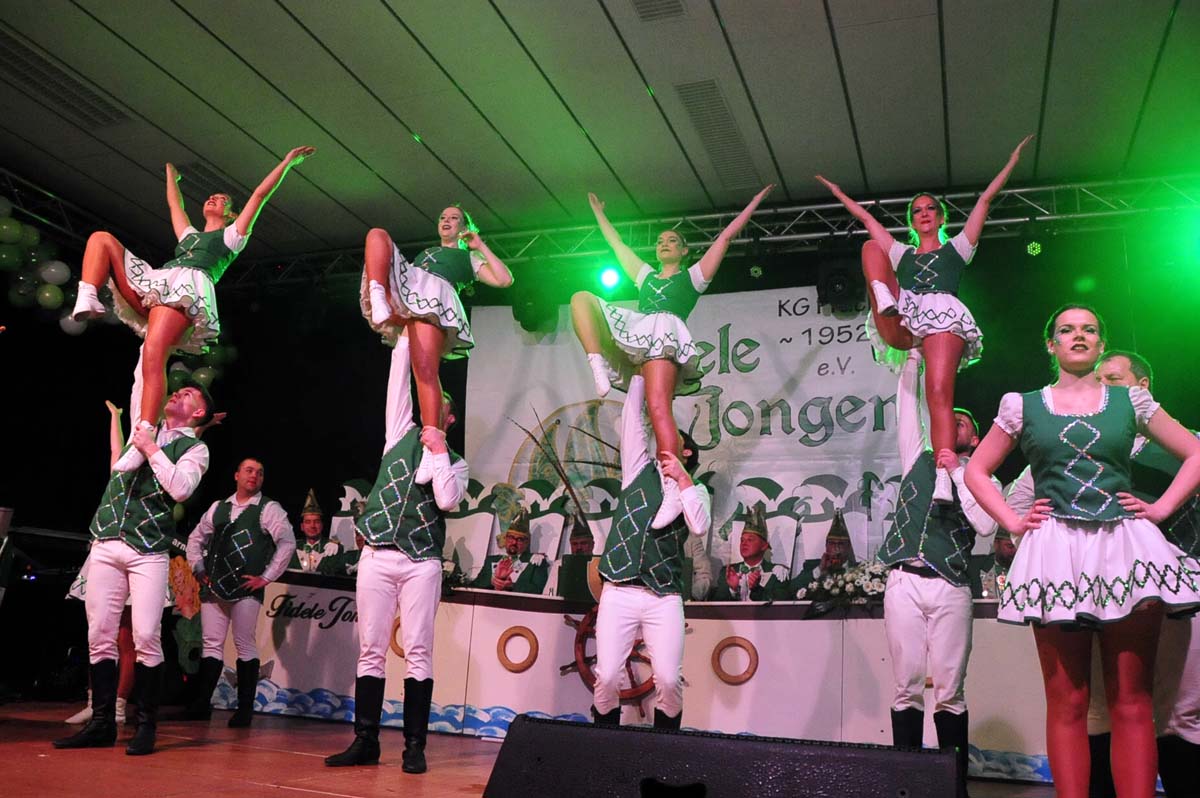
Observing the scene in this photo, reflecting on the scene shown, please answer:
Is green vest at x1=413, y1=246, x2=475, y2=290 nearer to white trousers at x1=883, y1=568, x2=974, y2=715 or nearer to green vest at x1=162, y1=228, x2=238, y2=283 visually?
green vest at x1=162, y1=228, x2=238, y2=283

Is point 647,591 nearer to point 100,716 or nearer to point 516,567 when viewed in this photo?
point 100,716

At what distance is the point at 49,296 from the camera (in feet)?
23.3

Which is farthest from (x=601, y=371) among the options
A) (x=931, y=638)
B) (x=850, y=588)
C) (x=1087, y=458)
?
(x=850, y=588)

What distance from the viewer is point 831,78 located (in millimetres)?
5871

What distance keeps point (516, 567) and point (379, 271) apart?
133 inches

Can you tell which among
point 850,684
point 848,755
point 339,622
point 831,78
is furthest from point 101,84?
point 848,755

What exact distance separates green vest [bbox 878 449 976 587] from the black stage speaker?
1751 millimetres

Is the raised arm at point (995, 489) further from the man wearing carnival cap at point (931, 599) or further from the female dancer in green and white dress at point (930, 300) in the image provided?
the female dancer in green and white dress at point (930, 300)

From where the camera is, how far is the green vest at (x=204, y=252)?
4.48 m

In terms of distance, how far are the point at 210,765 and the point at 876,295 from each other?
318 cm

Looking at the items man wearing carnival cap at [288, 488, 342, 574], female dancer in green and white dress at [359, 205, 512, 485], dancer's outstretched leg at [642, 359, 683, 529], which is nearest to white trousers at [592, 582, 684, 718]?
dancer's outstretched leg at [642, 359, 683, 529]

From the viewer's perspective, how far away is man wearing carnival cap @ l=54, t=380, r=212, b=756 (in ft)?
13.2

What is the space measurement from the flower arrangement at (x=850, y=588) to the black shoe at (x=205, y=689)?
11.9ft

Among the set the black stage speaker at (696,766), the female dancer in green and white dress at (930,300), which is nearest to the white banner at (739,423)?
the female dancer in green and white dress at (930,300)
